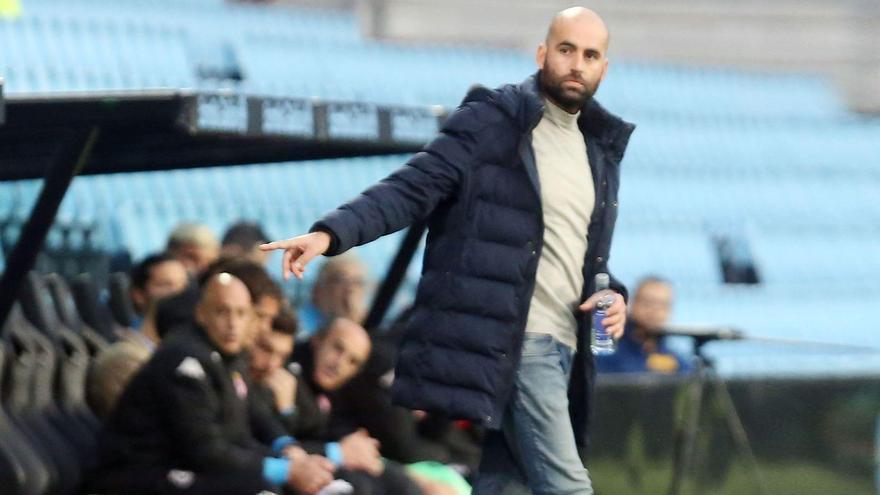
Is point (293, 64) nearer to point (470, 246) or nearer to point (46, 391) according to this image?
point (46, 391)

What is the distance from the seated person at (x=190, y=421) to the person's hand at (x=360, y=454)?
0.64 meters

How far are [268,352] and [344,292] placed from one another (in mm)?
1260

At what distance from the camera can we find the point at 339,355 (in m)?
8.32

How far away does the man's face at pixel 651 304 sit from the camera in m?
10.6

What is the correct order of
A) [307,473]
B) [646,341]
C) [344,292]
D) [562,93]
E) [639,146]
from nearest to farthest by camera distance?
[562,93] < [307,473] < [344,292] < [646,341] < [639,146]

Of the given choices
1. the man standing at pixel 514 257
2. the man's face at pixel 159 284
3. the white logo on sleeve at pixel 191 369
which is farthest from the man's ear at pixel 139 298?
the man standing at pixel 514 257

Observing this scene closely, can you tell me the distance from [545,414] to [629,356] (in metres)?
5.40

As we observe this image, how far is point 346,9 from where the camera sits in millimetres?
26641

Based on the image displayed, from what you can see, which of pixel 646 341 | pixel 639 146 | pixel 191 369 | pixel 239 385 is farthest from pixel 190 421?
pixel 639 146

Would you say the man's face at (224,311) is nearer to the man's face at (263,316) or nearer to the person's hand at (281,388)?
the man's face at (263,316)

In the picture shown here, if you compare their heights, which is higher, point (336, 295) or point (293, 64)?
point (336, 295)

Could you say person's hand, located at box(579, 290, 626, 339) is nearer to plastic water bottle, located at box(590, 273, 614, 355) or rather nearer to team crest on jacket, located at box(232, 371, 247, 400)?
plastic water bottle, located at box(590, 273, 614, 355)

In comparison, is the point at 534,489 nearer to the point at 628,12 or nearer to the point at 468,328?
the point at 468,328

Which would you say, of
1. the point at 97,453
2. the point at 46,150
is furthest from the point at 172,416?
the point at 46,150
